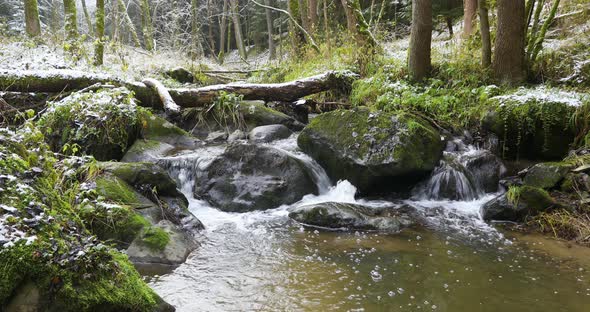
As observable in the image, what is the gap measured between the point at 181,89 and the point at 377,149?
5497 millimetres

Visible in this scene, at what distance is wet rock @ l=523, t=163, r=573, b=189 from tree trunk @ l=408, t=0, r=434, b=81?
3706 mm

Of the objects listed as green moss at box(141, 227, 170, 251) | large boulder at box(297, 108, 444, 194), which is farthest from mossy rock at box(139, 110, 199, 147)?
green moss at box(141, 227, 170, 251)

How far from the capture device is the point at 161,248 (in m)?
4.68

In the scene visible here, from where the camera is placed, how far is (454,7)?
661 inches

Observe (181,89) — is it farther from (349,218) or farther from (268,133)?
(349,218)

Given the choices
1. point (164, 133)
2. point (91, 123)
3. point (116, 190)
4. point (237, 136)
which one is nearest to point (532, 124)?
point (237, 136)

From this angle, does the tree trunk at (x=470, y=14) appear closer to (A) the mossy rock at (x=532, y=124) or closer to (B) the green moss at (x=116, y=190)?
(A) the mossy rock at (x=532, y=124)

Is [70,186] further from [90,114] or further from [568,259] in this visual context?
[568,259]

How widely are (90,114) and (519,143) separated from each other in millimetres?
7894

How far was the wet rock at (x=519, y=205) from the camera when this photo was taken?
594cm

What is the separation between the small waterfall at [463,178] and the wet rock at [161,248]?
4254 millimetres

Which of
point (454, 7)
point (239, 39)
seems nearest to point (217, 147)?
point (454, 7)

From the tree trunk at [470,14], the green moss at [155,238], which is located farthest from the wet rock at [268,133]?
the tree trunk at [470,14]

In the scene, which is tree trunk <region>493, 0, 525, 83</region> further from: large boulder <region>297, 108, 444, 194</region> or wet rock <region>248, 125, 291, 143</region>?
wet rock <region>248, 125, 291, 143</region>
